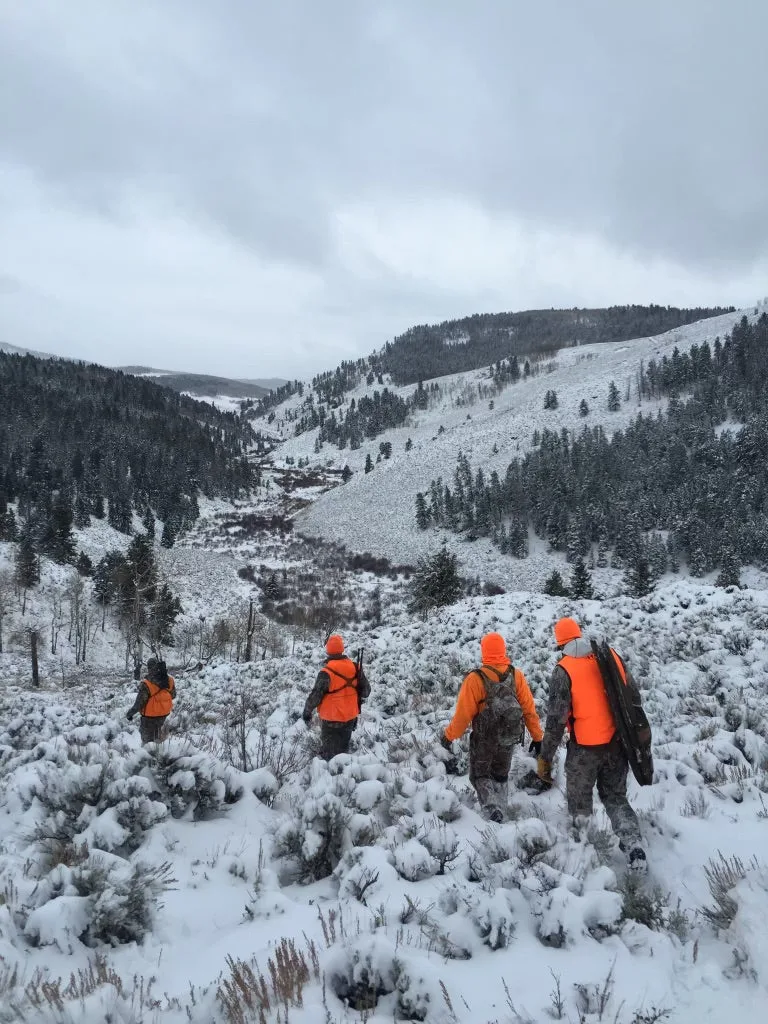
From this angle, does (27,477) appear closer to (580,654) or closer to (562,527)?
(562,527)

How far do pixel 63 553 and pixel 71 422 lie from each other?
8081cm

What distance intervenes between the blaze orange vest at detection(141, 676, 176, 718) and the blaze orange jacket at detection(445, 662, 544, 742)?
5263 millimetres

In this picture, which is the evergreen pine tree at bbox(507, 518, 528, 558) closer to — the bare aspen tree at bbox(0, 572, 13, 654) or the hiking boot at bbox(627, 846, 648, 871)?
the bare aspen tree at bbox(0, 572, 13, 654)

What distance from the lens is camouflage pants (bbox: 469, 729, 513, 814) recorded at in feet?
15.5

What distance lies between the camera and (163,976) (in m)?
2.70

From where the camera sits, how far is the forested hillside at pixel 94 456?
2891 inches

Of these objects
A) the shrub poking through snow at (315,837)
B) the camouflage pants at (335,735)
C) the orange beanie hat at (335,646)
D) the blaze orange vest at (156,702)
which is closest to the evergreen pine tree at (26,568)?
the blaze orange vest at (156,702)

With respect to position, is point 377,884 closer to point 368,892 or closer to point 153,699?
point 368,892

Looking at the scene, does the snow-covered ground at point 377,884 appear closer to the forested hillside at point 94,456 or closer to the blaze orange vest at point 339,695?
the blaze orange vest at point 339,695

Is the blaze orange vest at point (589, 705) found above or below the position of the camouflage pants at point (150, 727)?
above

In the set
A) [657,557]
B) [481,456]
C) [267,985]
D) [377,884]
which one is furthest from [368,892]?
[481,456]

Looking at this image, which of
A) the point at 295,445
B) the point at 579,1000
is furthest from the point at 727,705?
the point at 295,445

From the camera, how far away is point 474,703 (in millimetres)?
4809

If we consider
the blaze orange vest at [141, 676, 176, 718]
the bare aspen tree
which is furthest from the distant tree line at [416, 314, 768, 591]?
the bare aspen tree
